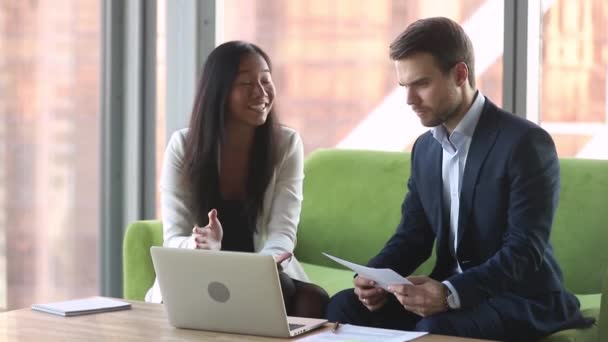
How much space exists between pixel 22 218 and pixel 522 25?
2.33m

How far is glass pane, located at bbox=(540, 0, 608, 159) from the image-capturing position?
12.7 ft

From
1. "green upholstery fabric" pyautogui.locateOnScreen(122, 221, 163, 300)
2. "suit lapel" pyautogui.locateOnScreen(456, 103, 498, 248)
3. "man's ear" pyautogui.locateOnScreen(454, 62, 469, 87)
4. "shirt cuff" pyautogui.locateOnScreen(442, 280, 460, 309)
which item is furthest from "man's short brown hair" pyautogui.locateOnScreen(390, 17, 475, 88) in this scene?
"green upholstery fabric" pyautogui.locateOnScreen(122, 221, 163, 300)

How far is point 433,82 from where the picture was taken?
109 inches

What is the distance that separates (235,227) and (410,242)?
645 mm

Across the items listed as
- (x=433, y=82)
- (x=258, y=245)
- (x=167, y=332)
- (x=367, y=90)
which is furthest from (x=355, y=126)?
(x=167, y=332)

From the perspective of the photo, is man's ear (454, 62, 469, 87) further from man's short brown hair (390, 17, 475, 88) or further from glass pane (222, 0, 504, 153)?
glass pane (222, 0, 504, 153)

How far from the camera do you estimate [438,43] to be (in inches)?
109

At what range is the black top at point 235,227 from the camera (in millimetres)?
3346

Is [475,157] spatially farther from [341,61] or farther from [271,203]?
[341,61]

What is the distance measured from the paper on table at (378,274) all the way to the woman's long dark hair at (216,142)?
2.83ft

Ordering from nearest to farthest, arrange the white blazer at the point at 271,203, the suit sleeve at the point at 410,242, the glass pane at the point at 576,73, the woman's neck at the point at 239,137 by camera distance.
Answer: the suit sleeve at the point at 410,242
the white blazer at the point at 271,203
the woman's neck at the point at 239,137
the glass pane at the point at 576,73

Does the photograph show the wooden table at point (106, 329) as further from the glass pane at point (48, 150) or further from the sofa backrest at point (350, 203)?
the glass pane at point (48, 150)

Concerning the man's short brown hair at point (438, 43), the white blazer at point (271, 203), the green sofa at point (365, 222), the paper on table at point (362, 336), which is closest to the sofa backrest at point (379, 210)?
Result: the green sofa at point (365, 222)

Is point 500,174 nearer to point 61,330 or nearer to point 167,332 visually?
point 167,332
